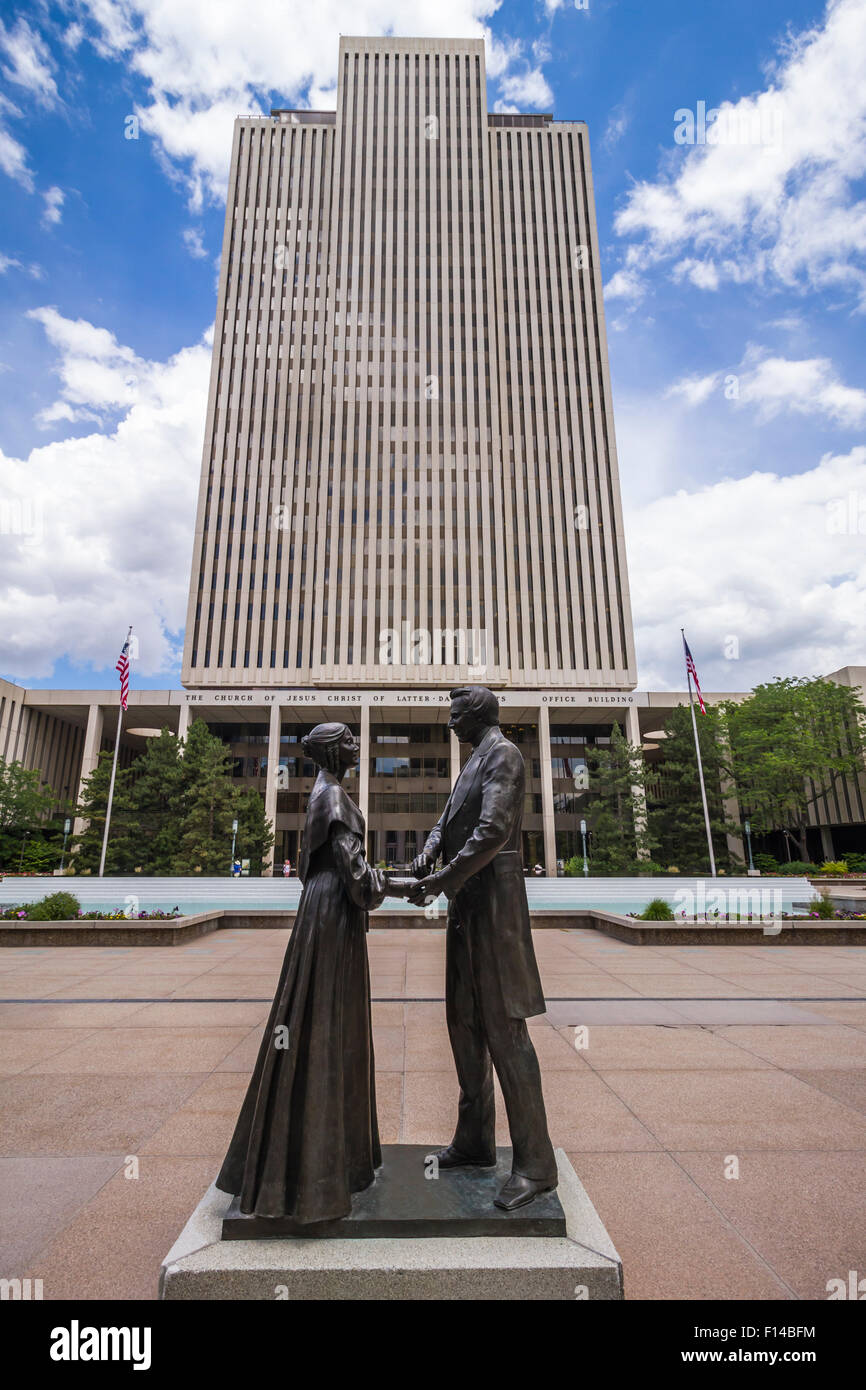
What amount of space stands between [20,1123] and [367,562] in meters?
52.7

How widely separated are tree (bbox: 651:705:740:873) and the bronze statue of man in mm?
39047

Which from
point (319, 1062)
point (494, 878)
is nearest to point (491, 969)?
point (494, 878)

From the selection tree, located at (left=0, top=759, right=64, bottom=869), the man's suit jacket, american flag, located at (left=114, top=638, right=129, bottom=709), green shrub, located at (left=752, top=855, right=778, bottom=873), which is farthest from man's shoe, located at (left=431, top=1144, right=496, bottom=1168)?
green shrub, located at (left=752, top=855, right=778, bottom=873)

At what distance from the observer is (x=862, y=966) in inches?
477

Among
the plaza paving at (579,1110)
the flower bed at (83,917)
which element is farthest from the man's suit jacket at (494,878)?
the flower bed at (83,917)

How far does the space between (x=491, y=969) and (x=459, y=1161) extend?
1.18m

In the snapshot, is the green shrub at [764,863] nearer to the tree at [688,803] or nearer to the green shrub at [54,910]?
the tree at [688,803]

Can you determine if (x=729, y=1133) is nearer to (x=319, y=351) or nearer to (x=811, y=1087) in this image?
(x=811, y=1087)

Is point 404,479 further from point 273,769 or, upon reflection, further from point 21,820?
point 21,820

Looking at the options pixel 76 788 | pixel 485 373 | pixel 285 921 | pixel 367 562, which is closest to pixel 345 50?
pixel 485 373

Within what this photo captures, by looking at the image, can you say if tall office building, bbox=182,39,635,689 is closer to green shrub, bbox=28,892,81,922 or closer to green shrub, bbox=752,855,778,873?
green shrub, bbox=752,855,778,873

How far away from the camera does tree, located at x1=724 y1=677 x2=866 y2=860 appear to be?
4569 centimetres

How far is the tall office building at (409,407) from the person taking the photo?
55.0 meters

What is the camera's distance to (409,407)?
191 ft
